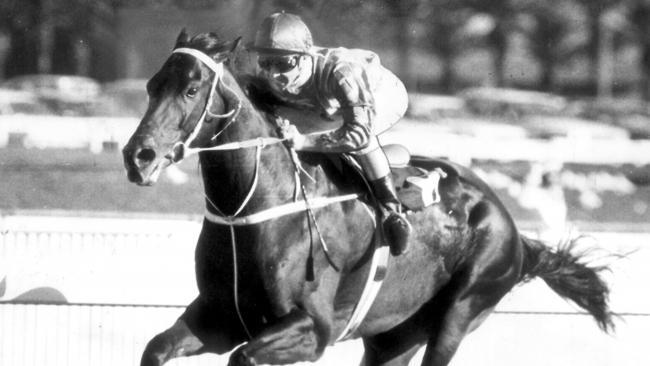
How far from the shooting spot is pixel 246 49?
14.0 ft

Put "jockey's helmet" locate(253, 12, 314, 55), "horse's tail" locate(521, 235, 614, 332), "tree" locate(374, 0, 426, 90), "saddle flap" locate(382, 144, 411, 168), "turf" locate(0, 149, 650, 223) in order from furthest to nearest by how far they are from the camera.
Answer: "tree" locate(374, 0, 426, 90)
"turf" locate(0, 149, 650, 223)
"horse's tail" locate(521, 235, 614, 332)
"saddle flap" locate(382, 144, 411, 168)
"jockey's helmet" locate(253, 12, 314, 55)

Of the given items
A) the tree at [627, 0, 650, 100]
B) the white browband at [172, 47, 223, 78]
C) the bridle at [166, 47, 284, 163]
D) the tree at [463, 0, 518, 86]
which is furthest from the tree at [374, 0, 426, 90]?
the white browband at [172, 47, 223, 78]

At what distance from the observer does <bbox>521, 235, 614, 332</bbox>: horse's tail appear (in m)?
5.48

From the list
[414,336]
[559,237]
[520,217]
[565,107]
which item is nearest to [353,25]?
[520,217]

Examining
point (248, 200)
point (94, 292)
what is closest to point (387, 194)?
point (248, 200)

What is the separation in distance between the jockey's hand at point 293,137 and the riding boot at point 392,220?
0.45m

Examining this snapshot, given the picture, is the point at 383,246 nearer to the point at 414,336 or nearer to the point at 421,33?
the point at 414,336

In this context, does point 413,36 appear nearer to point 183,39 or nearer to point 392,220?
point 392,220

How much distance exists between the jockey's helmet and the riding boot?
62 centimetres

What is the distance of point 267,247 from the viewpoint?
13.5 feet

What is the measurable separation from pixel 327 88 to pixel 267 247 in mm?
565

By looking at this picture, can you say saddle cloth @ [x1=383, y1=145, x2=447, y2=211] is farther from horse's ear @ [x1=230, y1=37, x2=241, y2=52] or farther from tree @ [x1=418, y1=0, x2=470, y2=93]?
tree @ [x1=418, y1=0, x2=470, y2=93]

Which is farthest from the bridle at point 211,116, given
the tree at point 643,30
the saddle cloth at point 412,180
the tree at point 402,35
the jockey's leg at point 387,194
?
the tree at point 643,30

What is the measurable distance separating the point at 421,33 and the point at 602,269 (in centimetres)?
936
